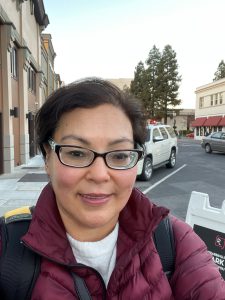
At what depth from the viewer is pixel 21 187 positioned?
9969 mm

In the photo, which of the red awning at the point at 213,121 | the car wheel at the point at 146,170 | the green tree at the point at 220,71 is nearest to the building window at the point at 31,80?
the car wheel at the point at 146,170

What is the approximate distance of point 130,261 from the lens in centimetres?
145

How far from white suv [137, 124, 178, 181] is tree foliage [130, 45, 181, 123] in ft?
128

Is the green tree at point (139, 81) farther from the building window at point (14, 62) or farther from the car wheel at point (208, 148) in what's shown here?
the building window at point (14, 62)

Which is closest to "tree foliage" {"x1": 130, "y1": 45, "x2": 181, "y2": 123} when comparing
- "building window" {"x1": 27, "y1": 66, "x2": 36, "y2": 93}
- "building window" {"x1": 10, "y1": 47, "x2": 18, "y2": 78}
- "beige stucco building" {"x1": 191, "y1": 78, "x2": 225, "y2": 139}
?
"beige stucco building" {"x1": 191, "y1": 78, "x2": 225, "y2": 139}

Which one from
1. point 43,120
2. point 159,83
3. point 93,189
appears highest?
point 159,83

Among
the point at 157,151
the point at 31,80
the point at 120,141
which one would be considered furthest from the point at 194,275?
the point at 31,80

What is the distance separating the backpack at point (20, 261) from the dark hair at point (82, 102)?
38 centimetres

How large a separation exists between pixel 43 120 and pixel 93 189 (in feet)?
1.41

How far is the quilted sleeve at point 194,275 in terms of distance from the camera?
1403 millimetres

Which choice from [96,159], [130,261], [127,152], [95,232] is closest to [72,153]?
[96,159]

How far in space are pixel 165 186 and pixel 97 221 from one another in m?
9.35

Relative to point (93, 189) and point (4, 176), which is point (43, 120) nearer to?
point (93, 189)

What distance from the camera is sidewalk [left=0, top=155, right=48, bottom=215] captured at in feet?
26.1
